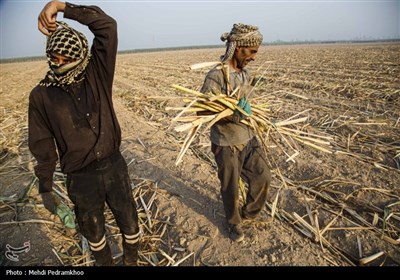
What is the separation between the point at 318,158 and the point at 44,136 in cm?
370

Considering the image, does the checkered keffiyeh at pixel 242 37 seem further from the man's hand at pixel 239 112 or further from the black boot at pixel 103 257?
the black boot at pixel 103 257

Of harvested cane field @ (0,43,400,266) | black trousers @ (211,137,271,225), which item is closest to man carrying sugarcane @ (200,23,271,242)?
black trousers @ (211,137,271,225)

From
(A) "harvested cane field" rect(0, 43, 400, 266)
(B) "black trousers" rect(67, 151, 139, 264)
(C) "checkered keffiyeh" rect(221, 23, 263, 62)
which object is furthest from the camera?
(A) "harvested cane field" rect(0, 43, 400, 266)

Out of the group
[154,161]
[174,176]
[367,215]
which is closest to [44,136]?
[174,176]

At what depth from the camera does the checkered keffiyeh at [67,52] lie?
163 cm

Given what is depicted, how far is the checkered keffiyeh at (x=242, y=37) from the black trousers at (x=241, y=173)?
83 cm

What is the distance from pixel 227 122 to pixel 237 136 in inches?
6.0

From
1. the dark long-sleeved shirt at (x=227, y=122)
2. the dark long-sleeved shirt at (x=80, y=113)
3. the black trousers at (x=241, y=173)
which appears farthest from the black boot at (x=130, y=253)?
the dark long-sleeved shirt at (x=227, y=122)

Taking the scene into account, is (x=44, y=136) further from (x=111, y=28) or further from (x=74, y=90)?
(x=111, y=28)

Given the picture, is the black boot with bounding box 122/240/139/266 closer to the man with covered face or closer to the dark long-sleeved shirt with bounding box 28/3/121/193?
the man with covered face

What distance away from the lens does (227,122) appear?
2.36 m

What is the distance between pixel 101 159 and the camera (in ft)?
6.33

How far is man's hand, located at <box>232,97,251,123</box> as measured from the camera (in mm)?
2158

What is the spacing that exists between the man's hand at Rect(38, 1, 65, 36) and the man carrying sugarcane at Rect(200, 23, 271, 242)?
115 centimetres
